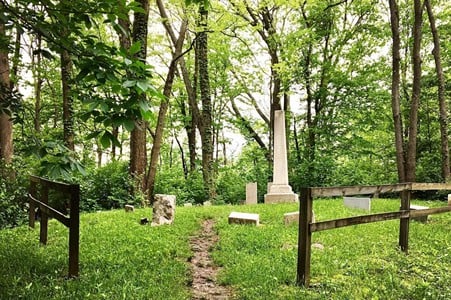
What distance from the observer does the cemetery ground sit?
4121 mm

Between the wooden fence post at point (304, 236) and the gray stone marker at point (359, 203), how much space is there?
22.9 feet

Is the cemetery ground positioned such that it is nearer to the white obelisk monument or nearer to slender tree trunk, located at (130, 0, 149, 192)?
slender tree trunk, located at (130, 0, 149, 192)

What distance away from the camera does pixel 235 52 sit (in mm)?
24703

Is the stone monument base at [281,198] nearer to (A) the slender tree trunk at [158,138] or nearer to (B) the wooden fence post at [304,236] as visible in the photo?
(A) the slender tree trunk at [158,138]

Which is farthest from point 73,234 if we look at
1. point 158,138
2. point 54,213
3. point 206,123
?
point 206,123

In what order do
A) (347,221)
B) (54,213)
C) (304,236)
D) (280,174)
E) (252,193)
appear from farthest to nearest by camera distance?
(252,193)
(280,174)
(54,213)
(347,221)
(304,236)

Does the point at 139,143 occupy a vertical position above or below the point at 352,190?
above

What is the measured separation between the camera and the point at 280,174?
14.8 meters

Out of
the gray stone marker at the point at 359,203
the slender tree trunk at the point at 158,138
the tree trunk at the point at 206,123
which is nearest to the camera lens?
the gray stone marker at the point at 359,203

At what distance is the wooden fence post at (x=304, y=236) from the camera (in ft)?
14.4

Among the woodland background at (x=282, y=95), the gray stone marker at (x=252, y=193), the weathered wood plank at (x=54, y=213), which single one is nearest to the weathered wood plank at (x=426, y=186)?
the weathered wood plank at (x=54, y=213)

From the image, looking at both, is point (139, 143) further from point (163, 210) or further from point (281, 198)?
point (281, 198)

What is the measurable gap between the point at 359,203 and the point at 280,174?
4258mm

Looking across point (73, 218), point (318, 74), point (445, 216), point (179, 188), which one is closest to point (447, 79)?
point (318, 74)
